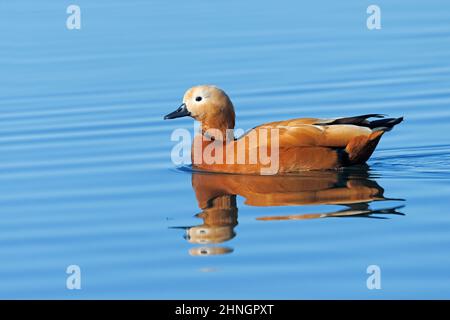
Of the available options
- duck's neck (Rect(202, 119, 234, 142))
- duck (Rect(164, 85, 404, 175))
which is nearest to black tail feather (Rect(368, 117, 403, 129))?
duck (Rect(164, 85, 404, 175))

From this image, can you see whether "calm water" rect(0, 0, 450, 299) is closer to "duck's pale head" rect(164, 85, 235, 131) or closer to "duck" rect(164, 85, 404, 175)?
"duck" rect(164, 85, 404, 175)

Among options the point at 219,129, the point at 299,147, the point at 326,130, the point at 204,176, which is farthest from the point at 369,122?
the point at 204,176

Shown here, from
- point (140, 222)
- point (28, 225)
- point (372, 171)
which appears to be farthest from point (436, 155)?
point (28, 225)

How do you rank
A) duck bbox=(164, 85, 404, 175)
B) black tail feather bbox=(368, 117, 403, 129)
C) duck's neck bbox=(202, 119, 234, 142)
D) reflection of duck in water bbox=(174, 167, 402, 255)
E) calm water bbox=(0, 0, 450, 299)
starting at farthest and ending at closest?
duck's neck bbox=(202, 119, 234, 142) < black tail feather bbox=(368, 117, 403, 129) < duck bbox=(164, 85, 404, 175) < reflection of duck in water bbox=(174, 167, 402, 255) < calm water bbox=(0, 0, 450, 299)

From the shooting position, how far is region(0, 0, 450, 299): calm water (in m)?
7.85

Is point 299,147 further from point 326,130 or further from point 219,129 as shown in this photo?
point 219,129

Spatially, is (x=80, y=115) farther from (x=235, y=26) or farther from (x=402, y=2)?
(x=402, y=2)

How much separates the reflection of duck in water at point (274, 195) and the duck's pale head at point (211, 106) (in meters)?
0.70

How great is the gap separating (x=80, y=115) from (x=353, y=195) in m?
4.62

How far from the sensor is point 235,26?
17531 mm

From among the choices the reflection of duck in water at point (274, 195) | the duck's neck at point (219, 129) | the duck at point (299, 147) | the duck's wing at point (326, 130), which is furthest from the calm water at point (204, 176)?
the duck's neck at point (219, 129)

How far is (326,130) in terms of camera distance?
36.2 ft

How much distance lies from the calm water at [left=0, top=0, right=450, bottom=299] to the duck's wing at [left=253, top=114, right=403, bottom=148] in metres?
0.38

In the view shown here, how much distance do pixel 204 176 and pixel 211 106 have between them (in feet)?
2.84
